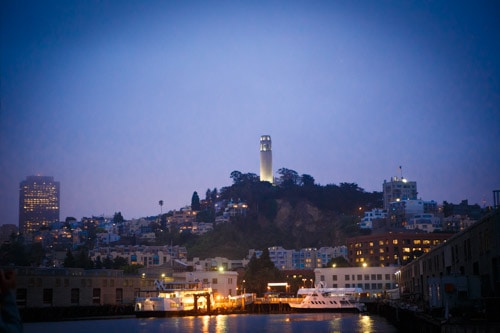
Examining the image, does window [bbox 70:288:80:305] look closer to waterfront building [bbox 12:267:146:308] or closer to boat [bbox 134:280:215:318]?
waterfront building [bbox 12:267:146:308]

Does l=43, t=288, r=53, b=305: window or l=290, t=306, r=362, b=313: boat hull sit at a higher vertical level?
l=43, t=288, r=53, b=305: window

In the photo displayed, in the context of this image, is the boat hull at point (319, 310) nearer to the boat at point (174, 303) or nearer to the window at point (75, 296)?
the boat at point (174, 303)

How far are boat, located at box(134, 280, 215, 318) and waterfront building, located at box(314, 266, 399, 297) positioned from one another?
33.0 m

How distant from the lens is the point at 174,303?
101 meters

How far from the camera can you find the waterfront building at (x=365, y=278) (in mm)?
128625

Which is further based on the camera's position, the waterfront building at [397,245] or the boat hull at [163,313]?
the waterfront building at [397,245]

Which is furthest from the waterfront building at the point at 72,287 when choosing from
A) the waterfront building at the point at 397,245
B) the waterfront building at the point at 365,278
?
the waterfront building at the point at 397,245

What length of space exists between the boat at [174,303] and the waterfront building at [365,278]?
108 feet

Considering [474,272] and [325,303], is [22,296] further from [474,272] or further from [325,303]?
[474,272]

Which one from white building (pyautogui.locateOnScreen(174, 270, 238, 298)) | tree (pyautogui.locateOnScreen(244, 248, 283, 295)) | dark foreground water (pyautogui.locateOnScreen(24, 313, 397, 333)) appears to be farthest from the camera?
tree (pyautogui.locateOnScreen(244, 248, 283, 295))

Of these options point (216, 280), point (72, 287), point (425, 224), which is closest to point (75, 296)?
point (72, 287)

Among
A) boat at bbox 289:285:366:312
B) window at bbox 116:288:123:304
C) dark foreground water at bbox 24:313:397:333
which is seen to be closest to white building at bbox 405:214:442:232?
boat at bbox 289:285:366:312

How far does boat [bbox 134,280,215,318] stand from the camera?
9869 centimetres

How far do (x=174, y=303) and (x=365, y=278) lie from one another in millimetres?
44679
